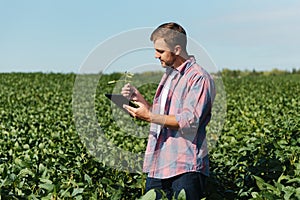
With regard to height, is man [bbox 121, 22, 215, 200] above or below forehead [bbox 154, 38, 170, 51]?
below

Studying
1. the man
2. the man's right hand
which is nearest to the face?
the man

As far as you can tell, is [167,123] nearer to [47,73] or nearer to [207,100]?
[207,100]

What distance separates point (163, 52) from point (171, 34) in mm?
122

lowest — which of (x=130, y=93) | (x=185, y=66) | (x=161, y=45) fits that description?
(x=130, y=93)

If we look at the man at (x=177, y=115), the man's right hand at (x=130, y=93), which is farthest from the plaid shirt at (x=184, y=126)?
the man's right hand at (x=130, y=93)

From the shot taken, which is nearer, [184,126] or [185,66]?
[184,126]

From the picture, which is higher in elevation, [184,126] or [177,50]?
[177,50]

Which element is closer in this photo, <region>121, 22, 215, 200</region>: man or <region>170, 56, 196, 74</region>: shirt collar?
<region>121, 22, 215, 200</region>: man

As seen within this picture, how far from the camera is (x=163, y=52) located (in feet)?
12.6

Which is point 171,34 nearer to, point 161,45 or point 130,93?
point 161,45

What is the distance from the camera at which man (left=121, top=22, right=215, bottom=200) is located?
375 cm

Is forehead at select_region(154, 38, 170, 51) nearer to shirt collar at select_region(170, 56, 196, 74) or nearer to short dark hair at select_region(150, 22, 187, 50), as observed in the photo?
short dark hair at select_region(150, 22, 187, 50)

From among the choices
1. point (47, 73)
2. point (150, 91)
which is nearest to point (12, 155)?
point (150, 91)

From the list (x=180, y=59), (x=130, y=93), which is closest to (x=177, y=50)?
(x=180, y=59)
